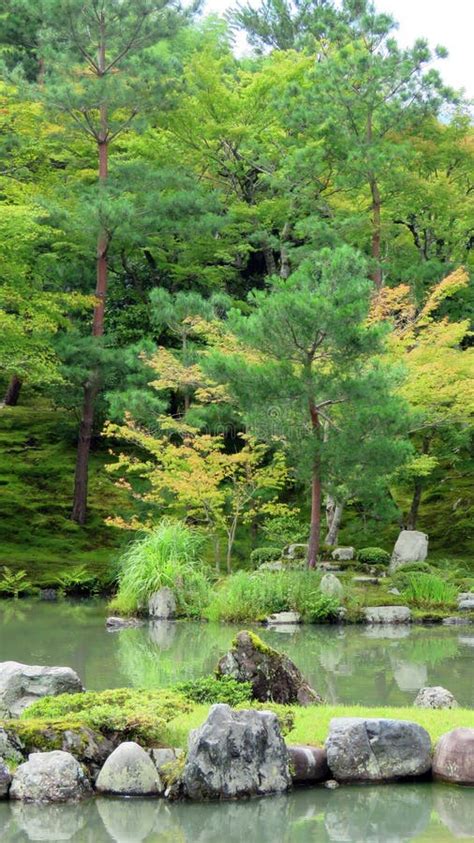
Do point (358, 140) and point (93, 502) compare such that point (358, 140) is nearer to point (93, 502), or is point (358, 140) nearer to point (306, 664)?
point (93, 502)

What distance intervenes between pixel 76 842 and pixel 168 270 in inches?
720

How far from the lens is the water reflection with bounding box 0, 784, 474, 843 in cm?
546

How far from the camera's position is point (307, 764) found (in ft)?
A: 20.7

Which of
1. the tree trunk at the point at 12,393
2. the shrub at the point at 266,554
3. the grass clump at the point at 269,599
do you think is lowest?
the grass clump at the point at 269,599

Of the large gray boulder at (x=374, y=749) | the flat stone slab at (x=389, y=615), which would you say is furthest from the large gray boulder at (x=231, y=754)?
the flat stone slab at (x=389, y=615)

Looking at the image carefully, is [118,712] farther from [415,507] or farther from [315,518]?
[415,507]

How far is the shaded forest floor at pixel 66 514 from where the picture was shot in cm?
1878

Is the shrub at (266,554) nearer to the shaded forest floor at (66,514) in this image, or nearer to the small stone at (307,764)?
the shaded forest floor at (66,514)

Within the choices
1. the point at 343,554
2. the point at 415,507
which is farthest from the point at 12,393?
the point at 343,554

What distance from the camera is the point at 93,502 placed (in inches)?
840

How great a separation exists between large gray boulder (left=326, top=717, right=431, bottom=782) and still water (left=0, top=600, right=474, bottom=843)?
0.09 metres

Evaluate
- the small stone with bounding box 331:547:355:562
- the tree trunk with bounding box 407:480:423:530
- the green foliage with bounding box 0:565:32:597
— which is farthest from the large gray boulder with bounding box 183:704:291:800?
the tree trunk with bounding box 407:480:423:530

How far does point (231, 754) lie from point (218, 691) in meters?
1.49

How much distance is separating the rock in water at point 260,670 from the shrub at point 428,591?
780 centimetres
